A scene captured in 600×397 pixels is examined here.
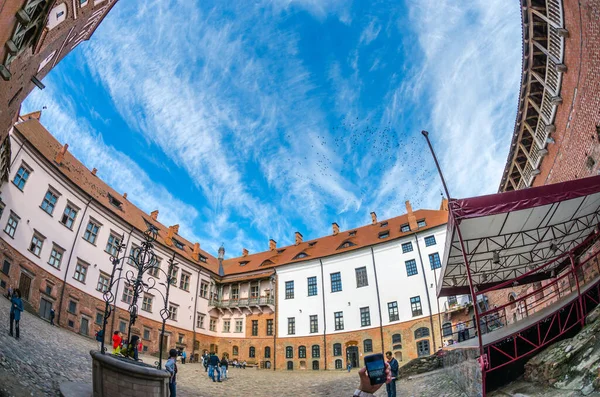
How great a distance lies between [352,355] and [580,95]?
26.5 m

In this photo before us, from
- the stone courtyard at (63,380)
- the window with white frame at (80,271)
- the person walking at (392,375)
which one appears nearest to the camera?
the stone courtyard at (63,380)

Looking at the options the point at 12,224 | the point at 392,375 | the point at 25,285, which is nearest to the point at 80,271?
the point at 25,285

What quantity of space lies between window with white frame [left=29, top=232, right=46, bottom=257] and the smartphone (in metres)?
24.9

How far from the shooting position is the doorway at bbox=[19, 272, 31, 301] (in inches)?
829

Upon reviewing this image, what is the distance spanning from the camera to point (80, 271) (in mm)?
25922

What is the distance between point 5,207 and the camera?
68.2 ft

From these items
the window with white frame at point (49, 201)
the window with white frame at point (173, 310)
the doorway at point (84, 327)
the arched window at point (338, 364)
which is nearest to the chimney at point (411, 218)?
the arched window at point (338, 364)

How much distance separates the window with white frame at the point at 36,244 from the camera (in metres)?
22.4

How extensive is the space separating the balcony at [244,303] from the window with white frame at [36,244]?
1921 cm

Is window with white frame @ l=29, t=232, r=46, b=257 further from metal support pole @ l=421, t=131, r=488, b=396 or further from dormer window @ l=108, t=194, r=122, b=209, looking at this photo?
metal support pole @ l=421, t=131, r=488, b=396

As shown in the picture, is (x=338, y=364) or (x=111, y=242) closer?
(x=111, y=242)

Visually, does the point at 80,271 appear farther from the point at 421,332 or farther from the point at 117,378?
the point at 421,332

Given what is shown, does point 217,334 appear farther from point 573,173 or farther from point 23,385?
point 573,173

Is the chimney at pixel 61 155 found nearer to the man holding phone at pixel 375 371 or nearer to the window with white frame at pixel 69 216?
the window with white frame at pixel 69 216
